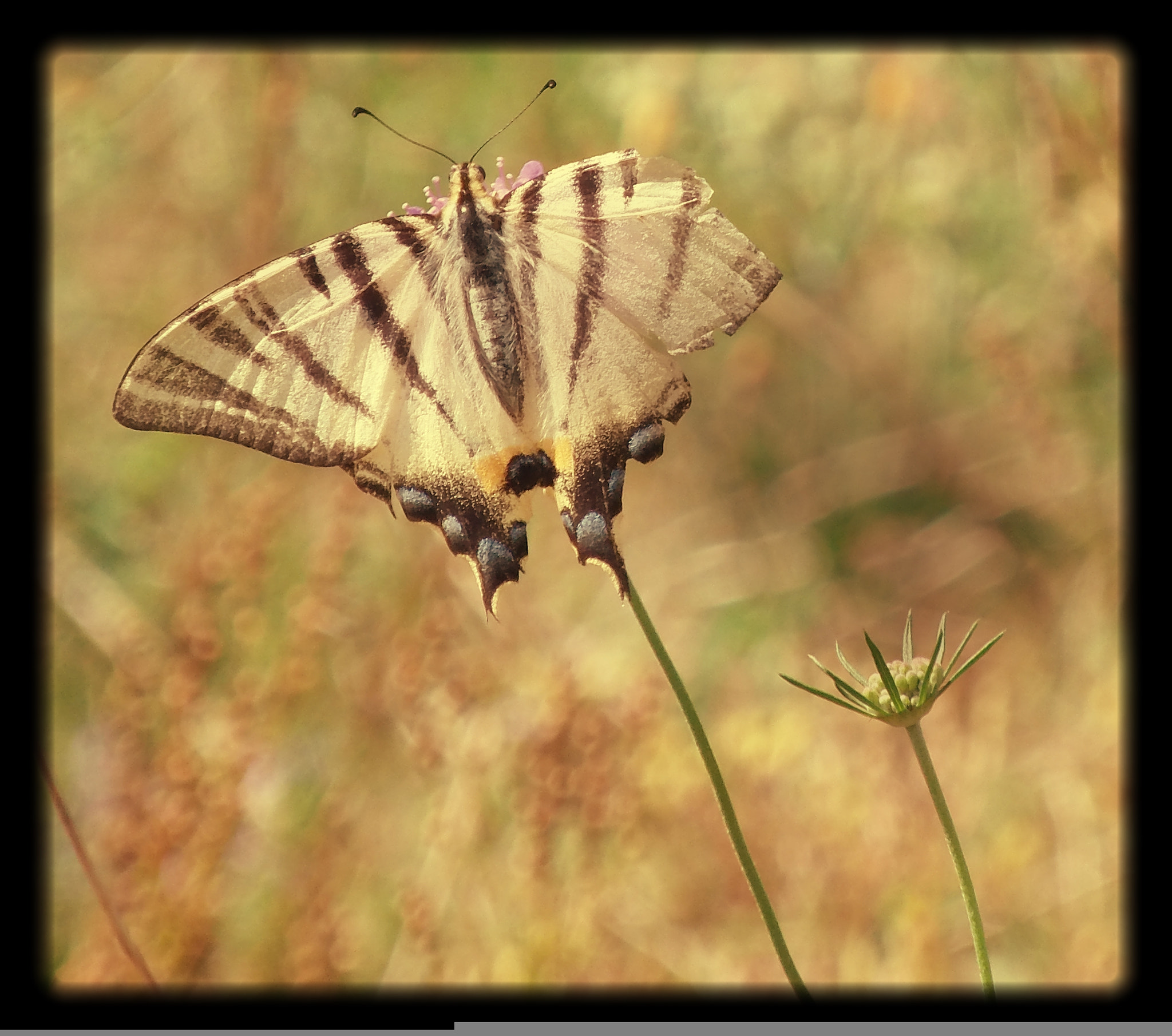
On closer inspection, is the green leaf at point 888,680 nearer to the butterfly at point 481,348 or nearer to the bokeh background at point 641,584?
the butterfly at point 481,348

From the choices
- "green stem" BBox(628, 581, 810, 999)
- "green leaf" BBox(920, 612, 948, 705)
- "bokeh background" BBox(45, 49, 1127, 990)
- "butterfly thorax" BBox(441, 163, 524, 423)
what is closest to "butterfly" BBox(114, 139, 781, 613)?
"butterfly thorax" BBox(441, 163, 524, 423)

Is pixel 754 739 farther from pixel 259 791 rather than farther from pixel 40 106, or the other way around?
pixel 40 106

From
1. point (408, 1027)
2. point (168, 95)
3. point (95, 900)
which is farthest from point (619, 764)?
point (168, 95)

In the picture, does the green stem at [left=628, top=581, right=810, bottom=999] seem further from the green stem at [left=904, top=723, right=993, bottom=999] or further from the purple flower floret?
the purple flower floret

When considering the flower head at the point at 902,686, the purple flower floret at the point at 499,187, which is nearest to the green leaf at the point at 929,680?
the flower head at the point at 902,686

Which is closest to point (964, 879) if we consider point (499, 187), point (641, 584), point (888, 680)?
point (888, 680)

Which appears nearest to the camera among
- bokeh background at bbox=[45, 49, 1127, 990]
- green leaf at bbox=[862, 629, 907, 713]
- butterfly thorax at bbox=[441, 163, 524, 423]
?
green leaf at bbox=[862, 629, 907, 713]

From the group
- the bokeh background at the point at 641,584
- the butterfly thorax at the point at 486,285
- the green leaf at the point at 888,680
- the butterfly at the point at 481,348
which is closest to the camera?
the green leaf at the point at 888,680
